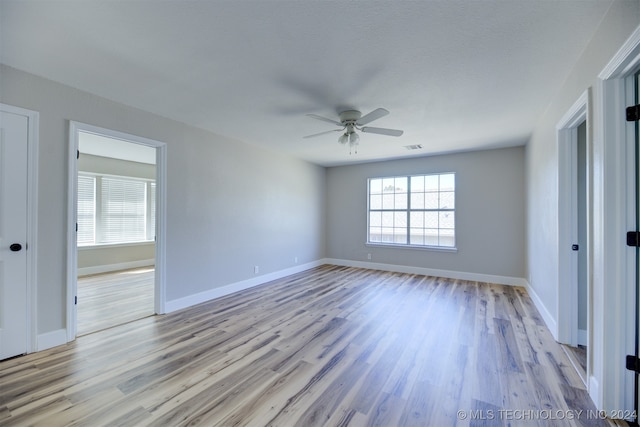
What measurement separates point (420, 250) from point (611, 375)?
4022mm

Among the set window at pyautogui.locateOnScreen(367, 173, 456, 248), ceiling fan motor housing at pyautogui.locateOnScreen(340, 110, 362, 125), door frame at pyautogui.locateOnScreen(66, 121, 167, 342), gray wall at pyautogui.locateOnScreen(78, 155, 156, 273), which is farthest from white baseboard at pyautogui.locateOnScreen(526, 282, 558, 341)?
gray wall at pyautogui.locateOnScreen(78, 155, 156, 273)

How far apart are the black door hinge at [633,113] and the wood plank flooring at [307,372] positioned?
71.5 inches

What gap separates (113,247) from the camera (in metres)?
5.95

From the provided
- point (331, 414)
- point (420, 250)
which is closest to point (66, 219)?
point (331, 414)

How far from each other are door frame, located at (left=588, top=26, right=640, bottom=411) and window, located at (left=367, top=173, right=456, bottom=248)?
12.5ft

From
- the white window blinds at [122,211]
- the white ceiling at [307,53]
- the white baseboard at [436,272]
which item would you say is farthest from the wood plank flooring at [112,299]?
the white baseboard at [436,272]

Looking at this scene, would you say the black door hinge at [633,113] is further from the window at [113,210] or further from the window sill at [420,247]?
the window at [113,210]

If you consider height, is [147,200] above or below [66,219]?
above

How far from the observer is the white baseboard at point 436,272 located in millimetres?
Result: 4816

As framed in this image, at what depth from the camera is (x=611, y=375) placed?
1.65 m

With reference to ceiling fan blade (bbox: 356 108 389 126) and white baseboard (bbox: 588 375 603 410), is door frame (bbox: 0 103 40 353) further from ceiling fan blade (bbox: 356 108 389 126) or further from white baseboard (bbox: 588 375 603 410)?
white baseboard (bbox: 588 375 603 410)

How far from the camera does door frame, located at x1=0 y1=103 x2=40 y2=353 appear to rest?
2418 mm

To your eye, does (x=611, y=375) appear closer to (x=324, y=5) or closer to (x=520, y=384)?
(x=520, y=384)

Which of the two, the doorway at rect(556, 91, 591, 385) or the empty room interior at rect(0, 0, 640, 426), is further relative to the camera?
the doorway at rect(556, 91, 591, 385)
